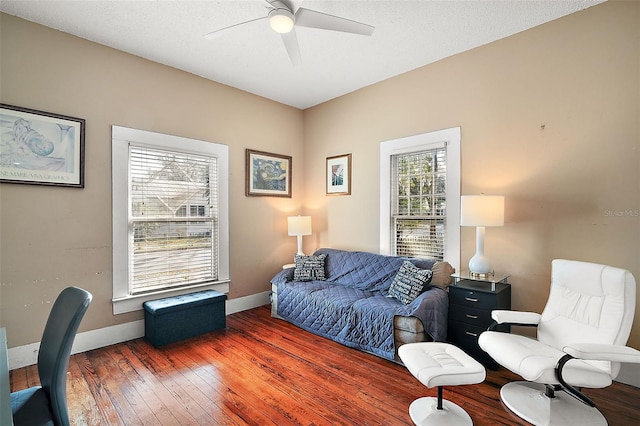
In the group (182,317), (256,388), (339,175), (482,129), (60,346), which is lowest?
(256,388)

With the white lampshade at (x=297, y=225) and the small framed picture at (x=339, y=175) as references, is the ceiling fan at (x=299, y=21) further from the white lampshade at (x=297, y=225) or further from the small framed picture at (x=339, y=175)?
the white lampshade at (x=297, y=225)

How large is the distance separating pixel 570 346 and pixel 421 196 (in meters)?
2.20

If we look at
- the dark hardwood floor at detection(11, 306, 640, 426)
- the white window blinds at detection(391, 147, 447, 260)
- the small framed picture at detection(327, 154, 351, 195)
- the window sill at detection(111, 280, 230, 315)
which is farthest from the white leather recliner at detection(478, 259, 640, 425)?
the window sill at detection(111, 280, 230, 315)

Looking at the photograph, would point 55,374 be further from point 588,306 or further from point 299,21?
point 588,306

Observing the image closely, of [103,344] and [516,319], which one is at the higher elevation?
[516,319]

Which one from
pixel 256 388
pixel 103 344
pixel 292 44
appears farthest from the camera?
pixel 103 344

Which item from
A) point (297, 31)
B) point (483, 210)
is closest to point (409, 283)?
point (483, 210)

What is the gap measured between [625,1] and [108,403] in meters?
4.96

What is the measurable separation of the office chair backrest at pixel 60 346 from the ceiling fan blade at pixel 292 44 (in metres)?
2.18

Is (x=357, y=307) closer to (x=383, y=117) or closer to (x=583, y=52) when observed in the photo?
(x=383, y=117)

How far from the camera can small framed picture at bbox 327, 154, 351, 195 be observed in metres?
4.49

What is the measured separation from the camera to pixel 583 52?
106 inches

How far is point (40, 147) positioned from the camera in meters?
2.84

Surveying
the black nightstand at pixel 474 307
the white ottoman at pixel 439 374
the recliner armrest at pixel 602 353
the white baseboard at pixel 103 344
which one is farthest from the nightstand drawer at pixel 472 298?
the white baseboard at pixel 103 344
